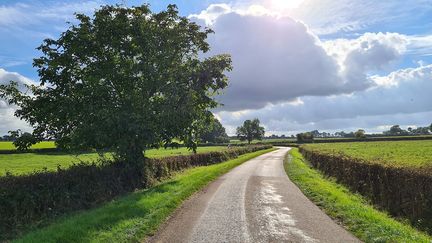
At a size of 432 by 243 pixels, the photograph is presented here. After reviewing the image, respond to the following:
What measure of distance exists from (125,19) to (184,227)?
17.5m

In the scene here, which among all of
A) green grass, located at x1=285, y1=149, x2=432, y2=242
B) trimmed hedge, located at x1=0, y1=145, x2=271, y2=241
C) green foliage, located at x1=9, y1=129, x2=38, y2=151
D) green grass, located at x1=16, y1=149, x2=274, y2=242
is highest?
green foliage, located at x1=9, y1=129, x2=38, y2=151

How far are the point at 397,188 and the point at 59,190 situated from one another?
13.6 m

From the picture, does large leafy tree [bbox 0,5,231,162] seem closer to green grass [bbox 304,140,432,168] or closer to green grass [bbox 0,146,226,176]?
green grass [bbox 0,146,226,176]

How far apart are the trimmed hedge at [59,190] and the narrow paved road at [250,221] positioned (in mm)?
4644

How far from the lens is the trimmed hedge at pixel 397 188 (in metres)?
14.0

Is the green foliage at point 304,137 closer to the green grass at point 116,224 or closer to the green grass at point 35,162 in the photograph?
the green grass at point 35,162

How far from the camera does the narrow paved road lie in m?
10.9

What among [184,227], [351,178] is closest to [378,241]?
[184,227]

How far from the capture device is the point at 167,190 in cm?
2067

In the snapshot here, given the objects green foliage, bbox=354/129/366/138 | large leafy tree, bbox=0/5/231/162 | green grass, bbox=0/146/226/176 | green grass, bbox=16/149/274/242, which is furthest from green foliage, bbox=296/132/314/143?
green grass, bbox=16/149/274/242

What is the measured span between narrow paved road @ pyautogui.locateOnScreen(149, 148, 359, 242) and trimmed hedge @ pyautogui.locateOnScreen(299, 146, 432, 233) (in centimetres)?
324

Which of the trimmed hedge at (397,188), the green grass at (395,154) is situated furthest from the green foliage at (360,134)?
the trimmed hedge at (397,188)

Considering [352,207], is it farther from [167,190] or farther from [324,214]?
[167,190]

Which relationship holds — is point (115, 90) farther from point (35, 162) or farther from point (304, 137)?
point (304, 137)
